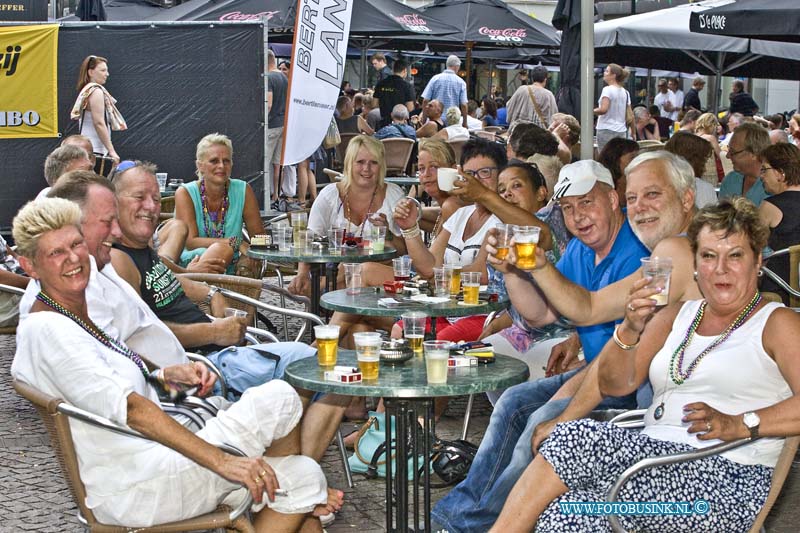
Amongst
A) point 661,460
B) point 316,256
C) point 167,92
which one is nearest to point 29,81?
point 167,92

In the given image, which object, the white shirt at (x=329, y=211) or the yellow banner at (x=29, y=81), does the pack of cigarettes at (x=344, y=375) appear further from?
the yellow banner at (x=29, y=81)

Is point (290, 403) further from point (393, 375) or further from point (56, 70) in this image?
point (56, 70)

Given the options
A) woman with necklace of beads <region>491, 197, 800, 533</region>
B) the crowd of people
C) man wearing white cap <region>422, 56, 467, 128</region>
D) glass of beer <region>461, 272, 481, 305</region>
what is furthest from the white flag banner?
man wearing white cap <region>422, 56, 467, 128</region>

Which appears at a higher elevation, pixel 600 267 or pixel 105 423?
pixel 600 267

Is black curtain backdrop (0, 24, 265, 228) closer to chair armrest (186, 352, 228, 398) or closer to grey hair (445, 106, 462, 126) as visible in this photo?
grey hair (445, 106, 462, 126)

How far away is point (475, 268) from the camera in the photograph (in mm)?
5418

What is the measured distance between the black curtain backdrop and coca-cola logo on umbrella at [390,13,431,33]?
3.34 m

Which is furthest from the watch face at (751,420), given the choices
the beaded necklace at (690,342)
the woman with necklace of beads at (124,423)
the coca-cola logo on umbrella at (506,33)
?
the coca-cola logo on umbrella at (506,33)

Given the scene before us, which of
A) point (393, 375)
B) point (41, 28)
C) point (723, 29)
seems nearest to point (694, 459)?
point (393, 375)

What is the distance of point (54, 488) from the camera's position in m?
4.90

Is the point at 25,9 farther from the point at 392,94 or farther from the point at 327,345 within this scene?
the point at 327,345

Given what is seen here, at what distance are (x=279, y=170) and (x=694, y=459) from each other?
35.4 feet

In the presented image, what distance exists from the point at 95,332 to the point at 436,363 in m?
1.08

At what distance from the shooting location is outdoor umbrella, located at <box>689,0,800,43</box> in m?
6.27
